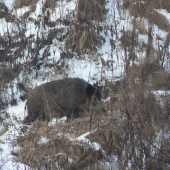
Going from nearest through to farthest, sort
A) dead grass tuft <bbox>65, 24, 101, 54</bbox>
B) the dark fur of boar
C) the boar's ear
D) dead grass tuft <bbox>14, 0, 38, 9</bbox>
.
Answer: the boar's ear, the dark fur of boar, dead grass tuft <bbox>65, 24, 101, 54</bbox>, dead grass tuft <bbox>14, 0, 38, 9</bbox>

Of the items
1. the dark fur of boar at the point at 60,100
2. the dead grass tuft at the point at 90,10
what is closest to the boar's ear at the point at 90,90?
the dark fur of boar at the point at 60,100

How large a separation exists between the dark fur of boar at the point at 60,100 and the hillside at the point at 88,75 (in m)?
0.21

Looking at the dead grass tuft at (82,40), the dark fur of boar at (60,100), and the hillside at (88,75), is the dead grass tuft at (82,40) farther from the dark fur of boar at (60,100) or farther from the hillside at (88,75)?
the dark fur of boar at (60,100)

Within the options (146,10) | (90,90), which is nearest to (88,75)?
(90,90)

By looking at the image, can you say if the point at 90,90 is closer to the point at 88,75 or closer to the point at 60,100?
the point at 60,100

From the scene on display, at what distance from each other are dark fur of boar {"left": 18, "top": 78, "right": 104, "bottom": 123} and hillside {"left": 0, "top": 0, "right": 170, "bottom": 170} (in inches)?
8.2

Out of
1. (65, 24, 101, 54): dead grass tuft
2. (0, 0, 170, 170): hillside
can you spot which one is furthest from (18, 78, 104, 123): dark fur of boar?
(65, 24, 101, 54): dead grass tuft

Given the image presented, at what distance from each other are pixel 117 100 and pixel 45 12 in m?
4.80

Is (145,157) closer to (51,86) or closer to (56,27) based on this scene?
(51,86)

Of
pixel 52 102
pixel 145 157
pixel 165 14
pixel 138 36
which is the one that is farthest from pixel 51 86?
pixel 165 14

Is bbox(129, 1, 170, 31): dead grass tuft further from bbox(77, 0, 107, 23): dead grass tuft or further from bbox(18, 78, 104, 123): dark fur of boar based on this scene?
bbox(18, 78, 104, 123): dark fur of boar

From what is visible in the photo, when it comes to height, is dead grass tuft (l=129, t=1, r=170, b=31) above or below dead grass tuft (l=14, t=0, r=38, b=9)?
below

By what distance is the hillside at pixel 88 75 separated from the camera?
342 centimetres

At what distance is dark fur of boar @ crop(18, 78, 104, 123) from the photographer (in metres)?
5.25
